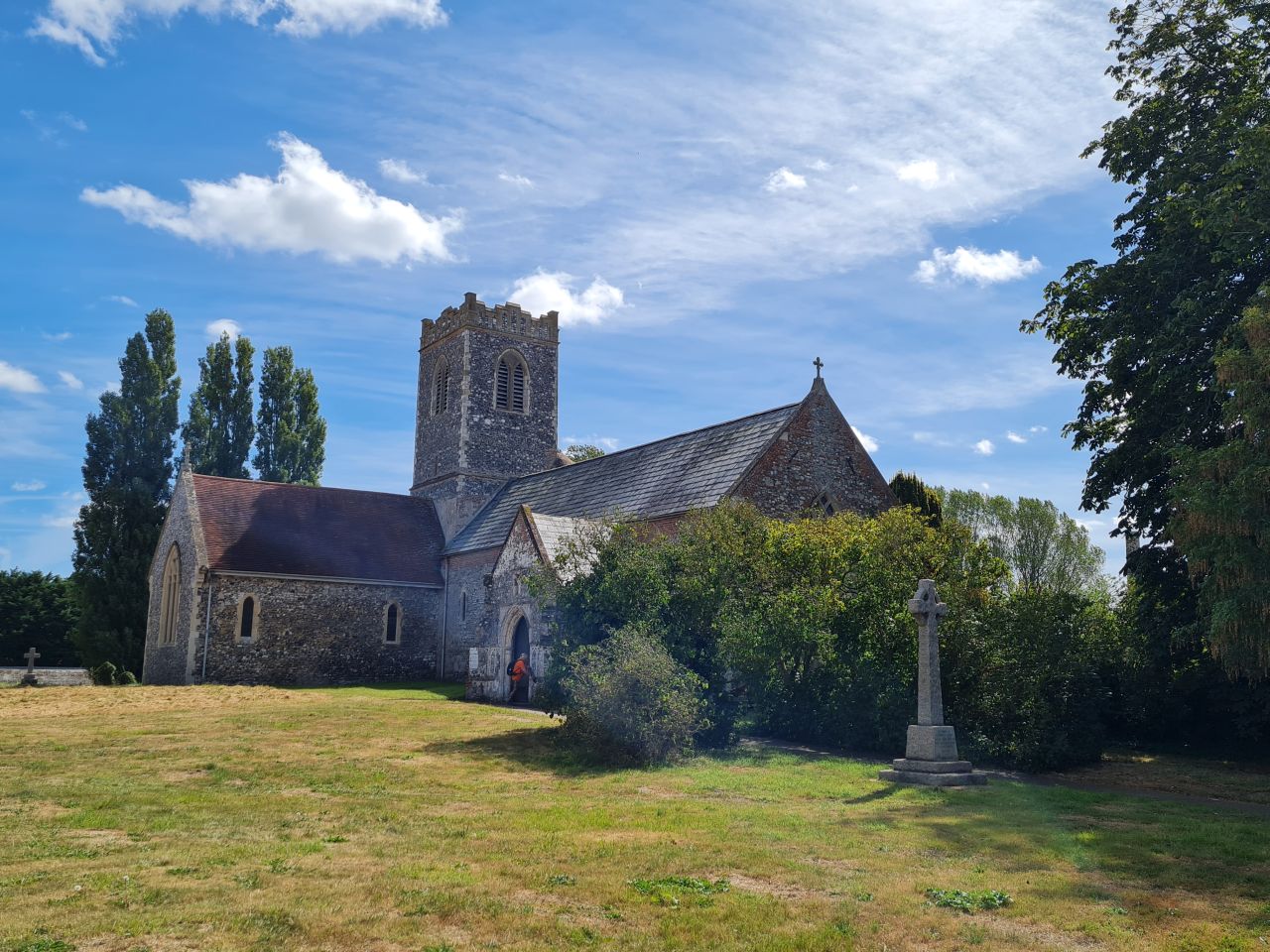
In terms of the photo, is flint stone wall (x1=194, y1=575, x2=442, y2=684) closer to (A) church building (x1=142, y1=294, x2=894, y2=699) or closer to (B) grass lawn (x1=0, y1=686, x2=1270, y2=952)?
(A) church building (x1=142, y1=294, x2=894, y2=699)

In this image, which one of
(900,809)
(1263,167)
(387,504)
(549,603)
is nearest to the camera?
(900,809)

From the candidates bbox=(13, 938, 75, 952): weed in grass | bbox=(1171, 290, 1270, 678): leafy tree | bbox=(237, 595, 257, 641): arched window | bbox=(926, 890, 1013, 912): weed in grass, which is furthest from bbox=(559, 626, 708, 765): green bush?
bbox=(237, 595, 257, 641): arched window

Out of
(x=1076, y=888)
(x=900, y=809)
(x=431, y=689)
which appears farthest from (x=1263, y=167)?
(x=431, y=689)

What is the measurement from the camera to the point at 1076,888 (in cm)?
801

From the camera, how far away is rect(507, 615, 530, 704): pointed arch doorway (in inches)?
984

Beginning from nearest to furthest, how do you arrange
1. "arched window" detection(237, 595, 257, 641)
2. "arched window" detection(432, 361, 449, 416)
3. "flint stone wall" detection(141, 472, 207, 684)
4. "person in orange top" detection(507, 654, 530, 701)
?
"person in orange top" detection(507, 654, 530, 701), "flint stone wall" detection(141, 472, 207, 684), "arched window" detection(237, 595, 257, 641), "arched window" detection(432, 361, 449, 416)

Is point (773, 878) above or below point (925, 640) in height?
below

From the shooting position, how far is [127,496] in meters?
41.7

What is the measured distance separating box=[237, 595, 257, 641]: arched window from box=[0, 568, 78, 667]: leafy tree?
71.4 feet

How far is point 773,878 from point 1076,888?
2.52 m

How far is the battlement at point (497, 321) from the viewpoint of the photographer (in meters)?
42.1

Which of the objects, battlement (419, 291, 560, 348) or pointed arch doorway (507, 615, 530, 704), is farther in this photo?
battlement (419, 291, 560, 348)

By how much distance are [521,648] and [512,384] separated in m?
19.4

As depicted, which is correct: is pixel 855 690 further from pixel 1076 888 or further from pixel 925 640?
pixel 1076 888
